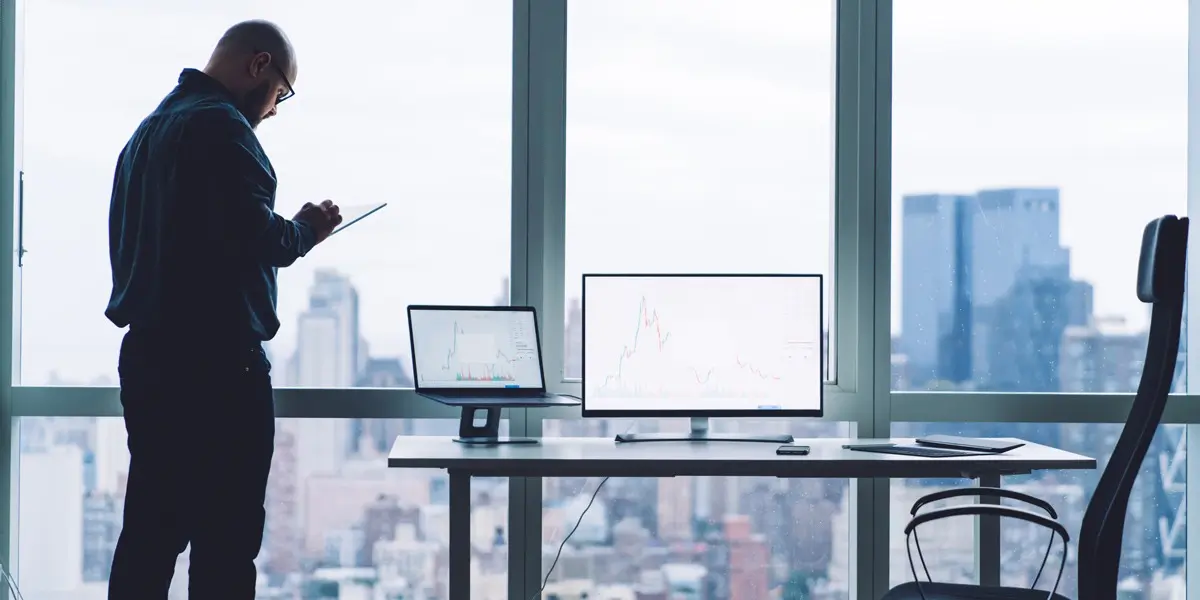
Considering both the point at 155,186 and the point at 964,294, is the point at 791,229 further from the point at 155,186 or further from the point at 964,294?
the point at 155,186

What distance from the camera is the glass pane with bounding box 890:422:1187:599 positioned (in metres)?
2.81

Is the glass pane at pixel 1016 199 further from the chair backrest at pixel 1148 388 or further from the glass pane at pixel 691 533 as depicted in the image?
the chair backrest at pixel 1148 388

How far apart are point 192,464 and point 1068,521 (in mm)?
2423

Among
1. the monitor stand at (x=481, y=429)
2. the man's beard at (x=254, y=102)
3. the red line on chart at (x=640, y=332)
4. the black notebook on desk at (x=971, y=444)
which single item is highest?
the man's beard at (x=254, y=102)

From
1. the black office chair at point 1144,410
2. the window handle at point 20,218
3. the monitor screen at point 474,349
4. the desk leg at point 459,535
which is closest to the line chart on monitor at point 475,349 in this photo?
the monitor screen at point 474,349

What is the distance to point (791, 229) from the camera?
9.35ft

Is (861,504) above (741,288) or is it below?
below

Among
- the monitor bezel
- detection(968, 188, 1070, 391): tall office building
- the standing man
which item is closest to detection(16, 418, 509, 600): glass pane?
the monitor bezel

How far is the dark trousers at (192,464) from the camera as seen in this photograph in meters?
2.00

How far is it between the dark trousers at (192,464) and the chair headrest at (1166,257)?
180 centimetres

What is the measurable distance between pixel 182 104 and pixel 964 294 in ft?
7.12

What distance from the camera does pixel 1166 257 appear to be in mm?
1737

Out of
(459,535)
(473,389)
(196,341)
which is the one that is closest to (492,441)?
(473,389)

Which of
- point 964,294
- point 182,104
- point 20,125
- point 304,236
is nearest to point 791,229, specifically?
point 964,294
